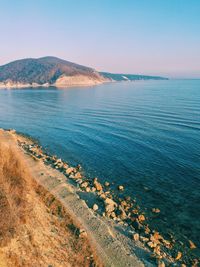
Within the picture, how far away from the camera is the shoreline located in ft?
53.4

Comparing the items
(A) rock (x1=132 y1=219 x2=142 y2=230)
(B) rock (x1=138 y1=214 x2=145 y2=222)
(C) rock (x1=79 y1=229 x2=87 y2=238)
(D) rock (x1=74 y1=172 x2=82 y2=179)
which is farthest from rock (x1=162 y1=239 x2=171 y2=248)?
(D) rock (x1=74 y1=172 x2=82 y2=179)

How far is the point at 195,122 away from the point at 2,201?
50297mm

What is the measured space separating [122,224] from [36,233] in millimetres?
7820

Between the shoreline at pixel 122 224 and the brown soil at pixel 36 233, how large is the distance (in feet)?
4.88

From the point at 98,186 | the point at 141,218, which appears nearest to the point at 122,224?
the point at 141,218

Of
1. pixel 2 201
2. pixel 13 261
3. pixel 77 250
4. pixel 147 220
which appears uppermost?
pixel 2 201

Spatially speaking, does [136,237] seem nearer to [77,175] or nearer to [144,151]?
[77,175]

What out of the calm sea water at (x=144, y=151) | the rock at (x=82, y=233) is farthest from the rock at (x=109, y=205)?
the rock at (x=82, y=233)

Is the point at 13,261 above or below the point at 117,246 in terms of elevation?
above

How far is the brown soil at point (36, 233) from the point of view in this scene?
1423cm

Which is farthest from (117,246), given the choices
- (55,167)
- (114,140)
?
(114,140)

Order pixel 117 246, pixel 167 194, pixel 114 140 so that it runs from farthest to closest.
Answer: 1. pixel 114 140
2. pixel 167 194
3. pixel 117 246

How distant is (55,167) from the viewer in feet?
102

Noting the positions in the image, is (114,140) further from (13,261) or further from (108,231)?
(13,261)
